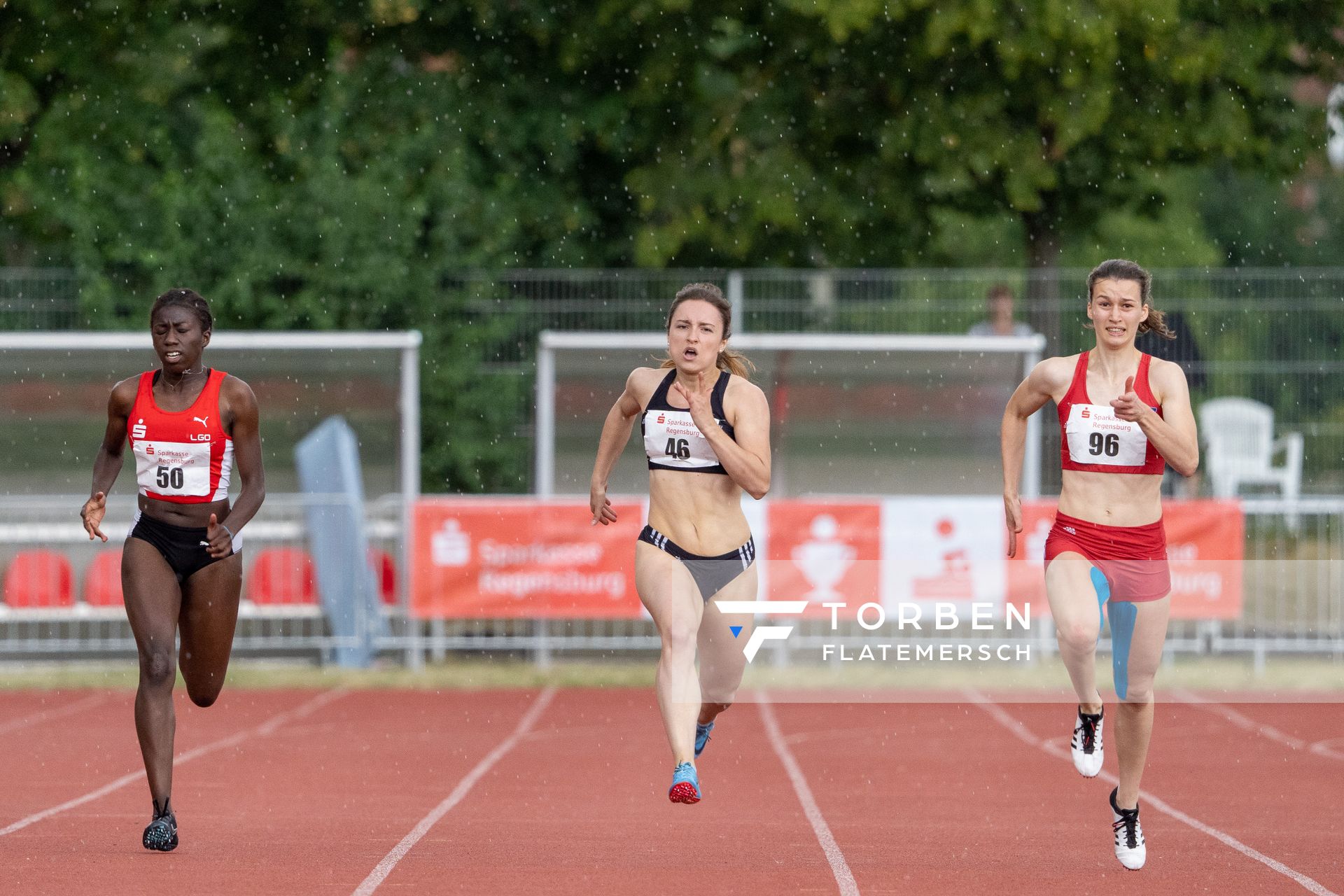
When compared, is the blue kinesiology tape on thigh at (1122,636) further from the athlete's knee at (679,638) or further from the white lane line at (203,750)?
the white lane line at (203,750)

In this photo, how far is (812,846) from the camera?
8570mm

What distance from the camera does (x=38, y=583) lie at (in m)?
16.5

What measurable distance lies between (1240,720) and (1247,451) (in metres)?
4.00

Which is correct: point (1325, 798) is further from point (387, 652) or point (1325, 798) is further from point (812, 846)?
point (387, 652)

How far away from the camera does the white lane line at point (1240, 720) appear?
13.3m

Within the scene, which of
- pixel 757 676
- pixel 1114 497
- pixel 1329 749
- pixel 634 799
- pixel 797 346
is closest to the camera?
pixel 1114 497

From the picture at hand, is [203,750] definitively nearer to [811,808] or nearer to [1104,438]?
[811,808]

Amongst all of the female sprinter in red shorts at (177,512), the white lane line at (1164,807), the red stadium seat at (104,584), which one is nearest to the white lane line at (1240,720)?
the white lane line at (1164,807)

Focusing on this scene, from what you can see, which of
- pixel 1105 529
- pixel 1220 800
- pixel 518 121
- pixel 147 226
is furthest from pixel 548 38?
pixel 1105 529

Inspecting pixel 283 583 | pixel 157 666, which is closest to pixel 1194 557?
pixel 283 583

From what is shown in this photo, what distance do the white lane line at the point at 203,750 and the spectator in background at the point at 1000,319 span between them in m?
6.33

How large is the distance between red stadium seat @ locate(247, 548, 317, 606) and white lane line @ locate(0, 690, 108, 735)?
4.86 feet

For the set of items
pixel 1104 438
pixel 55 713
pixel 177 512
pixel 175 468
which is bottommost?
pixel 55 713

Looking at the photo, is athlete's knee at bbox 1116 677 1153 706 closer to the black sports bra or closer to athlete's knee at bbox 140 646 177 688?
the black sports bra
